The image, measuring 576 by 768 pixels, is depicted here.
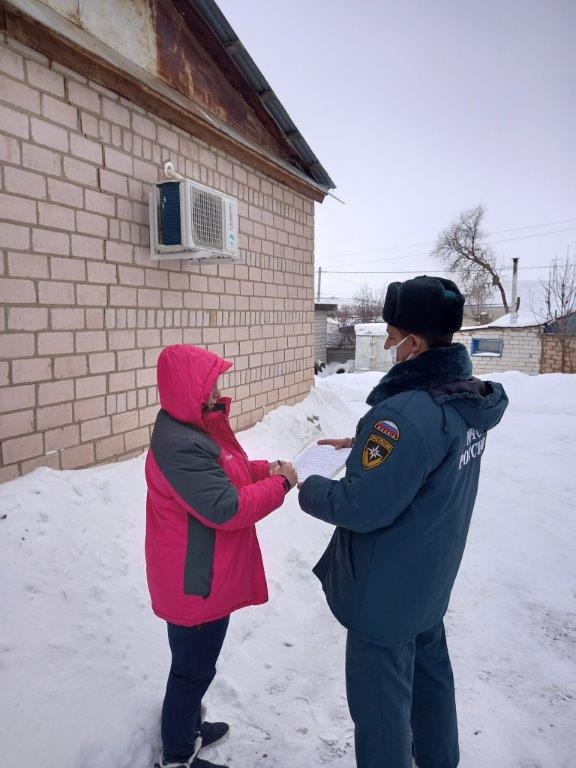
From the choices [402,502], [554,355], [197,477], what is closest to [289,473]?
[197,477]

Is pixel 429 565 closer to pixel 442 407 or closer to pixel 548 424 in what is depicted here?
pixel 442 407

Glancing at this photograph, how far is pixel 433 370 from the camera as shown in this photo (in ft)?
4.96

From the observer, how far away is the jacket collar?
4.95 feet

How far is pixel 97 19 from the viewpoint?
3.46 metres

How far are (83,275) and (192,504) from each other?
241 cm

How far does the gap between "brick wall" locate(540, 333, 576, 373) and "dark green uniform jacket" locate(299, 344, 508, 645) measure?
74.0 ft

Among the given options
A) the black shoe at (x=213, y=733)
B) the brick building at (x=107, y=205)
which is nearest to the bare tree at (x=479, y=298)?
the brick building at (x=107, y=205)

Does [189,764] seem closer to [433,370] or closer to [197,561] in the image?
[197,561]

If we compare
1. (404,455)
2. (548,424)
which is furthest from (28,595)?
(548,424)

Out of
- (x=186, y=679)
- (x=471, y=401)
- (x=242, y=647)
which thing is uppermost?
(x=471, y=401)

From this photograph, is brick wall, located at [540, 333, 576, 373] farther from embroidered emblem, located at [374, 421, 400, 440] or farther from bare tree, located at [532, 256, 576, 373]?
embroidered emblem, located at [374, 421, 400, 440]

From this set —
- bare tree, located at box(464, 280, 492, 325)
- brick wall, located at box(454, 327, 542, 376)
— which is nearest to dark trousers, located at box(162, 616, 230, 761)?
brick wall, located at box(454, 327, 542, 376)

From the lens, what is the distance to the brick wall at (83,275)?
9.55 ft

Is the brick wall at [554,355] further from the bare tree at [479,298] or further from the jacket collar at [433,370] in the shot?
the jacket collar at [433,370]
